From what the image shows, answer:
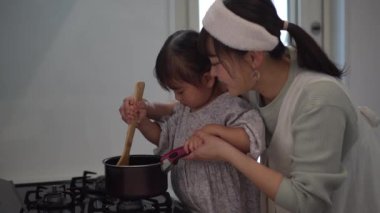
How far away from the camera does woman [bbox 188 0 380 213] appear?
783 mm

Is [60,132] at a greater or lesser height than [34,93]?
lesser

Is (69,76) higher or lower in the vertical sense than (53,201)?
higher

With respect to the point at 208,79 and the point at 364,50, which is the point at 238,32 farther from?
the point at 364,50

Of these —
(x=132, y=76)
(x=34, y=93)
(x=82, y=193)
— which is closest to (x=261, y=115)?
(x=82, y=193)

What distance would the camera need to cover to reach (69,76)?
1.39m

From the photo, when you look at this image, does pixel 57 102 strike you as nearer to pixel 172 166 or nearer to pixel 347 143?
pixel 172 166

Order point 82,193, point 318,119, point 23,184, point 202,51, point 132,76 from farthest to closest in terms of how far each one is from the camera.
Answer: point 132,76, point 23,184, point 82,193, point 202,51, point 318,119

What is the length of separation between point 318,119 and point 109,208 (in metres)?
0.47

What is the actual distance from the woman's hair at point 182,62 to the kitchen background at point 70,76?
53 cm

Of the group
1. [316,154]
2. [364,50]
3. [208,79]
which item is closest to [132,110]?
[208,79]

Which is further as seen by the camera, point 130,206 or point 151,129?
point 151,129

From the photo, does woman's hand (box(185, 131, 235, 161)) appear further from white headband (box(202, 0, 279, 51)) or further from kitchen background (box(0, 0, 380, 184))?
kitchen background (box(0, 0, 380, 184))

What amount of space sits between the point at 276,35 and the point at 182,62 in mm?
191

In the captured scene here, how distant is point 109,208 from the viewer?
38.3 inches
